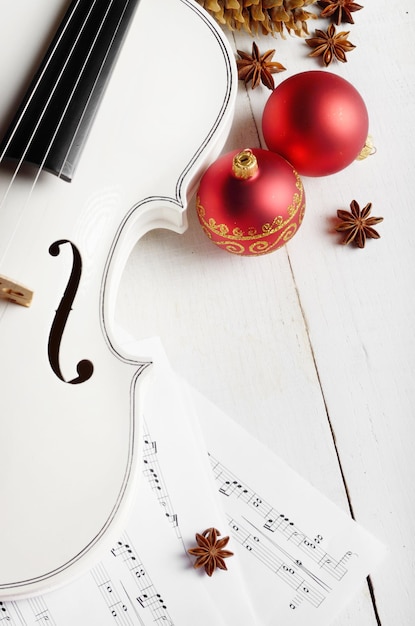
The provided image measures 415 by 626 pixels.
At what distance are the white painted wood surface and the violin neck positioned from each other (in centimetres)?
24

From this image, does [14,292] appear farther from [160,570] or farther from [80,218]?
[160,570]

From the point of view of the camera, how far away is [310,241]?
1.08m

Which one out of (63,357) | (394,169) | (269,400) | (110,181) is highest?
(394,169)

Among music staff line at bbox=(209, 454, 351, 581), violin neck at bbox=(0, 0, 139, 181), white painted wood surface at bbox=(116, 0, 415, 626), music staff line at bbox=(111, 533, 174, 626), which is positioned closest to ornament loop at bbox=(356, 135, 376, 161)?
white painted wood surface at bbox=(116, 0, 415, 626)

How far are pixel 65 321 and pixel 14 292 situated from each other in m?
0.07

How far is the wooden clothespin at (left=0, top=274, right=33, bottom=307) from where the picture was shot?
2.50 ft

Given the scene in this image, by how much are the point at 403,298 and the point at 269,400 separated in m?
0.26

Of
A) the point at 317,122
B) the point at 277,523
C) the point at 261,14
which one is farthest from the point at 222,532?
the point at 261,14

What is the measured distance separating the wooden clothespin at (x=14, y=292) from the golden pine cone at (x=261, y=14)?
1.76 ft

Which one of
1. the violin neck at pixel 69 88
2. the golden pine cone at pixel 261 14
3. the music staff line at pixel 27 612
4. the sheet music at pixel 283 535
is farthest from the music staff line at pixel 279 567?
the golden pine cone at pixel 261 14

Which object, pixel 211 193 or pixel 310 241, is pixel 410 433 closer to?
pixel 310 241

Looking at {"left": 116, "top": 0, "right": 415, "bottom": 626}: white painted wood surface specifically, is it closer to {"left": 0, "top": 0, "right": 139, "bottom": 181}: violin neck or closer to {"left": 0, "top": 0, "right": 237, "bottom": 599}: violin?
{"left": 0, "top": 0, "right": 237, "bottom": 599}: violin

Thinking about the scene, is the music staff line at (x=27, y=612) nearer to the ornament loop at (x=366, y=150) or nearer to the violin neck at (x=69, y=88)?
the violin neck at (x=69, y=88)

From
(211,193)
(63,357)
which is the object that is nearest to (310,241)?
(211,193)
